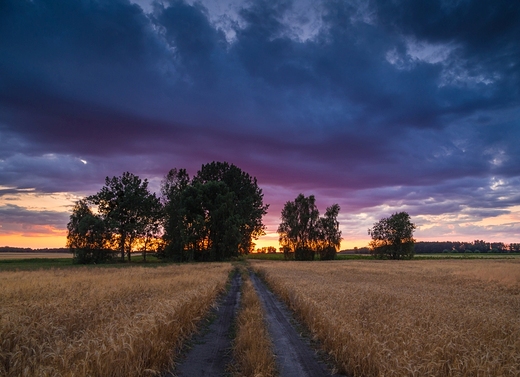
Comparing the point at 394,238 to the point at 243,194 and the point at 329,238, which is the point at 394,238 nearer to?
the point at 329,238

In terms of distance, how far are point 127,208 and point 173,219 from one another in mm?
11578

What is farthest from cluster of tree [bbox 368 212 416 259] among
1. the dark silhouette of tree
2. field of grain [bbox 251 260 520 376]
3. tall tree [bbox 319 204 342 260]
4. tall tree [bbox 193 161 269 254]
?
field of grain [bbox 251 260 520 376]

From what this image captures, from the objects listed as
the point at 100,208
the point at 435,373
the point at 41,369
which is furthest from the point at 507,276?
the point at 100,208

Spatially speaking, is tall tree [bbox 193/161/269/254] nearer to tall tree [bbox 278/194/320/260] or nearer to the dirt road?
tall tree [bbox 278/194/320/260]

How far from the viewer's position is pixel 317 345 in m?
9.84

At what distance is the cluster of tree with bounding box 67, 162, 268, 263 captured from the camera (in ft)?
211

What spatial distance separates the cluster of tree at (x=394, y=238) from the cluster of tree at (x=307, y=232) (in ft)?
72.1

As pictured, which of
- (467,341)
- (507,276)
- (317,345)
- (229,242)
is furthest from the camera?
(229,242)

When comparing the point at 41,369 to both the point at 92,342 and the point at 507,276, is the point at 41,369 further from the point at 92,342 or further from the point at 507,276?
the point at 507,276

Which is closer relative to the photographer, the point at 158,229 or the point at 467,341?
the point at 467,341

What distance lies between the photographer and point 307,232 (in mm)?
90250

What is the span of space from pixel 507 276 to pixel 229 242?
1823 inches

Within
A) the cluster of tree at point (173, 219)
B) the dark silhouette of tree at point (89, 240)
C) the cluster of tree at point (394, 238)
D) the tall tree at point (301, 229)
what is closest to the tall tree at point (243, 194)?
the cluster of tree at point (173, 219)

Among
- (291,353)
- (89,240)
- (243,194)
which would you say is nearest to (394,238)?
(243,194)
